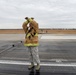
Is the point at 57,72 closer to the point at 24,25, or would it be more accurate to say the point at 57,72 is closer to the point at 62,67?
the point at 62,67

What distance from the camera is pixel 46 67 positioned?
8156mm

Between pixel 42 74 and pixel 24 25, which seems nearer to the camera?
pixel 42 74

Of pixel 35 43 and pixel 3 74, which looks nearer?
pixel 3 74

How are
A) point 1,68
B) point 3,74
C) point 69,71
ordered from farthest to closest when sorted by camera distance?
point 1,68
point 69,71
point 3,74

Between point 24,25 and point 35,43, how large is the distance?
0.74 m

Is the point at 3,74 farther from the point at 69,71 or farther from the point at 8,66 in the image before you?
the point at 69,71

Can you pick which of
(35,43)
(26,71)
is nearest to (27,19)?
(35,43)

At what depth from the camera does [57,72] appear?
7328mm

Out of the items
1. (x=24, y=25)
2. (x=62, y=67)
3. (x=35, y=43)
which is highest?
(x=24, y=25)

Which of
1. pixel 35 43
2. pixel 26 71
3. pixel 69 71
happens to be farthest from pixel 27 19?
pixel 69 71

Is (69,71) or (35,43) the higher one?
(35,43)

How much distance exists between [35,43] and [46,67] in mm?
1042

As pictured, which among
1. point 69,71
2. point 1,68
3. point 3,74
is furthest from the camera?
point 1,68

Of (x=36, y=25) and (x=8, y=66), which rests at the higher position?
(x=36, y=25)
